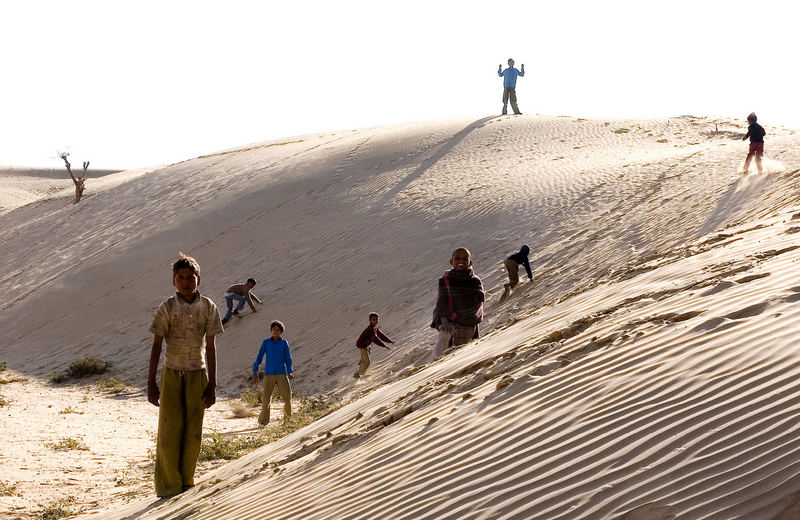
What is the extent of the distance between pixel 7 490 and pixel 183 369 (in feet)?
7.79

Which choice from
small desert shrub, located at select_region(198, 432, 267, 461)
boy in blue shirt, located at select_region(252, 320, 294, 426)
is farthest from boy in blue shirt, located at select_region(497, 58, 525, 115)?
small desert shrub, located at select_region(198, 432, 267, 461)

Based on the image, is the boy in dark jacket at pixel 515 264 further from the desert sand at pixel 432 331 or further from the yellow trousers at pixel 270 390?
the yellow trousers at pixel 270 390

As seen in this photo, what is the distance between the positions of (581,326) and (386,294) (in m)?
10.2

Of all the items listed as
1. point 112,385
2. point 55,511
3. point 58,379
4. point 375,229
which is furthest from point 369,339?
point 375,229

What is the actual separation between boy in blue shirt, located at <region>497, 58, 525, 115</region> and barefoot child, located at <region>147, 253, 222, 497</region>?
77.1ft

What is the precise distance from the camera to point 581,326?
20.7 feet

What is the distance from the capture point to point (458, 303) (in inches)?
360

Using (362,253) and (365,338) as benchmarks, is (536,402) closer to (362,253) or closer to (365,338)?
(365,338)

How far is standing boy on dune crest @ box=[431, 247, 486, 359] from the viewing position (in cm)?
897

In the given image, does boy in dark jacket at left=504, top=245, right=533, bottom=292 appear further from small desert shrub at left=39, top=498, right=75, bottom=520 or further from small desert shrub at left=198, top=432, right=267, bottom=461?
small desert shrub at left=39, top=498, right=75, bottom=520

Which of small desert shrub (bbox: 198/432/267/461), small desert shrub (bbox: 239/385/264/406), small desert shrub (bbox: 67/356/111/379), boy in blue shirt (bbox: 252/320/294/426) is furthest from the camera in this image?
small desert shrub (bbox: 67/356/111/379)

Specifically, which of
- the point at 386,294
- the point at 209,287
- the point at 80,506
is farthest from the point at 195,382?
the point at 209,287

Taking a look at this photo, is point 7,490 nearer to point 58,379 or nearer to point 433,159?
point 58,379

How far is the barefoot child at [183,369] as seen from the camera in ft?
20.3
